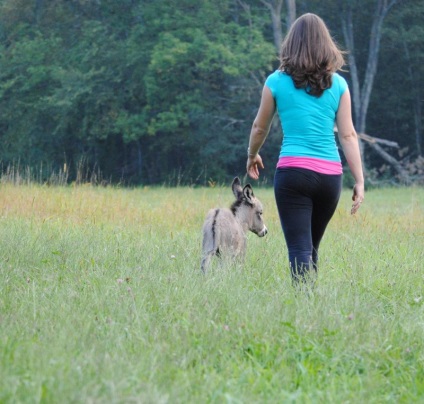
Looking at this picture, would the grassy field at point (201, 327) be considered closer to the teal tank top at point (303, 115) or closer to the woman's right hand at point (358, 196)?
the woman's right hand at point (358, 196)

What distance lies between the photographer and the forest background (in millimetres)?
37844

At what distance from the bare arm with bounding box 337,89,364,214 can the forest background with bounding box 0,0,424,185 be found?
29168 mm

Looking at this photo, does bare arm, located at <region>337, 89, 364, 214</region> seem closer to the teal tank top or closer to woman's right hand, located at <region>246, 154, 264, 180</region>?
the teal tank top

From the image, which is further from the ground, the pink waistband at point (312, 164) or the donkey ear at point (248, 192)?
the pink waistband at point (312, 164)

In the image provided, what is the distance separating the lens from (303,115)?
627cm

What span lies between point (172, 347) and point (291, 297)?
133cm

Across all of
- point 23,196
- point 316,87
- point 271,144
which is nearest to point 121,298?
point 316,87

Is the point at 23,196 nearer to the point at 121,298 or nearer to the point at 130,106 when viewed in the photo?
the point at 121,298

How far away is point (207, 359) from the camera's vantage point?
4965mm

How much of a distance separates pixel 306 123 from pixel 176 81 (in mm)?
Answer: 32944

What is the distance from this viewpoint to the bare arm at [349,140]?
21.0 feet

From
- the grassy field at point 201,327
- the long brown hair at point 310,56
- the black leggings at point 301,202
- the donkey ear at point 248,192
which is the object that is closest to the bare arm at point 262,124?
the long brown hair at point 310,56

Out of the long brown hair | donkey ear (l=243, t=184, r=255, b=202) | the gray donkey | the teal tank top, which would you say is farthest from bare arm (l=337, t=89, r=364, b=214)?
donkey ear (l=243, t=184, r=255, b=202)

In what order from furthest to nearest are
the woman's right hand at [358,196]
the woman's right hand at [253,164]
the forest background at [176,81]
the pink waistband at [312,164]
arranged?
the forest background at [176,81]
the woman's right hand at [253,164]
the woman's right hand at [358,196]
the pink waistband at [312,164]
